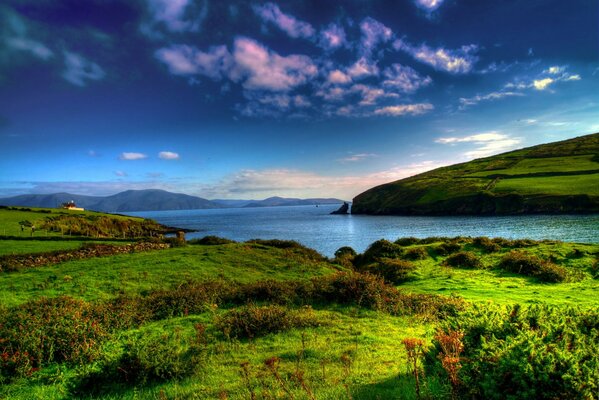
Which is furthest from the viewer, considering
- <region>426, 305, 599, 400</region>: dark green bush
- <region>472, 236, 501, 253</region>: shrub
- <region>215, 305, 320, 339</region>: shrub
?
<region>472, 236, 501, 253</region>: shrub

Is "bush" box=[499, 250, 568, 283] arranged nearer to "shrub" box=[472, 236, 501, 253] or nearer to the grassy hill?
"shrub" box=[472, 236, 501, 253]

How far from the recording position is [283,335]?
11.7m

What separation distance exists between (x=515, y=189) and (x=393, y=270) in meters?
136

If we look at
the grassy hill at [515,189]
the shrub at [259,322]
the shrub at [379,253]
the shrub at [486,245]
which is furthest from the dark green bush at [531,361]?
the grassy hill at [515,189]

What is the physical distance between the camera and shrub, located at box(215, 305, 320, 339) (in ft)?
38.9

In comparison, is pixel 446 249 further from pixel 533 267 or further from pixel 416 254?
pixel 533 267

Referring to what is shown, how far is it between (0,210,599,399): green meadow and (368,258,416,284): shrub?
0.89 metres

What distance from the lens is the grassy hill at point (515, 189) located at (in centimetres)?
11530

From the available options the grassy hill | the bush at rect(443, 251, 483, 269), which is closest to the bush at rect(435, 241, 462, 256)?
the bush at rect(443, 251, 483, 269)

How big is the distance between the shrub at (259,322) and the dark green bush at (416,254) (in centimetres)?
2386

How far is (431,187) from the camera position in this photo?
582 feet

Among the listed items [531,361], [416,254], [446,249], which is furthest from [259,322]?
[446,249]

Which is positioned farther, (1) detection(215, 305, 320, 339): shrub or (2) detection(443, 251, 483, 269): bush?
(2) detection(443, 251, 483, 269): bush

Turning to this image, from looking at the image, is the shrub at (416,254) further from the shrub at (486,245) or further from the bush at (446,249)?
the shrub at (486,245)
